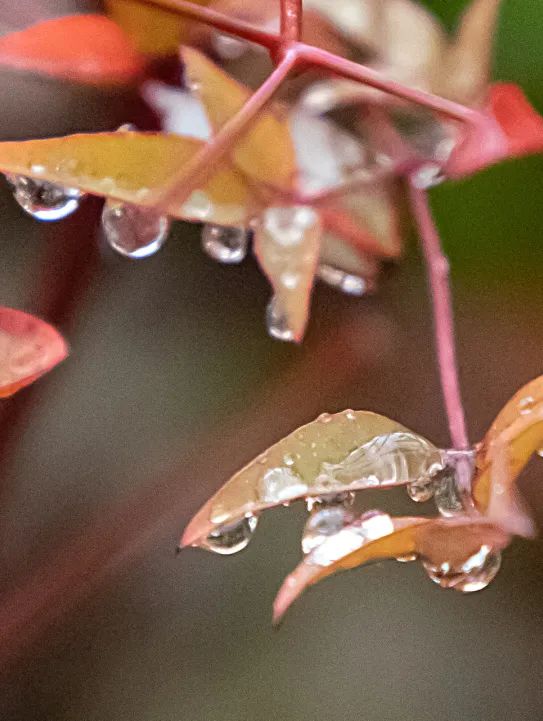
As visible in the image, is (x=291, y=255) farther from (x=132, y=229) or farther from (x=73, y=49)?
(x=73, y=49)

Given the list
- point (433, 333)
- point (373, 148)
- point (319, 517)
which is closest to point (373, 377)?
point (433, 333)

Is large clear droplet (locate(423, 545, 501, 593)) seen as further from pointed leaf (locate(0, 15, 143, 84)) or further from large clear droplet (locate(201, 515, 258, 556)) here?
pointed leaf (locate(0, 15, 143, 84))

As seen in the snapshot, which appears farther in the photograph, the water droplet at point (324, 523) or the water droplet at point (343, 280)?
the water droplet at point (343, 280)

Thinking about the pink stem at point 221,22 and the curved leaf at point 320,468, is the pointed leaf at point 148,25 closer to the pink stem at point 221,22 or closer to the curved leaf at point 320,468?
the pink stem at point 221,22

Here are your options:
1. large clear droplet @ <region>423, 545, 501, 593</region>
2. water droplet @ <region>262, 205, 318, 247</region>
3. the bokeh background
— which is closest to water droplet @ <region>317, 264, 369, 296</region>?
the bokeh background

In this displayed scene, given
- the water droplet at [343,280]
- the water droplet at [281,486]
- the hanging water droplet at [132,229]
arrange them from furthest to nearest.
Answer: the water droplet at [343,280], the hanging water droplet at [132,229], the water droplet at [281,486]

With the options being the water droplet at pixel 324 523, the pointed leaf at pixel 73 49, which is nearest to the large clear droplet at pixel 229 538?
the water droplet at pixel 324 523

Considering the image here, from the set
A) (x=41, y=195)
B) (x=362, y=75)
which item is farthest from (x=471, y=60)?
(x=41, y=195)
